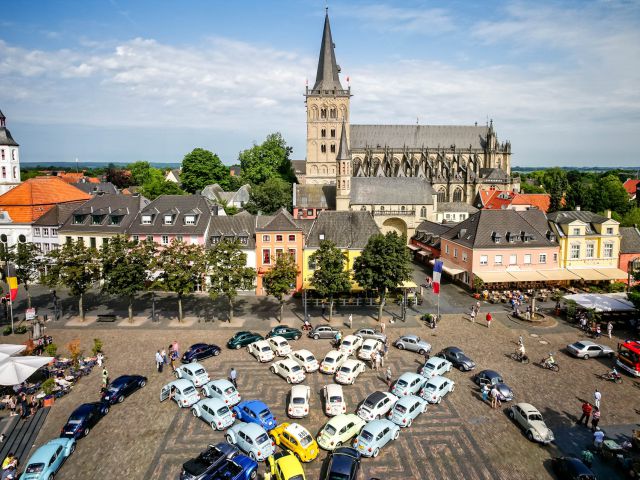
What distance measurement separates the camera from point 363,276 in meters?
42.7

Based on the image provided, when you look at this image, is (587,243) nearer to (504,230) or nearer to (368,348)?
(504,230)

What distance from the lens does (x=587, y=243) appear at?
5662 centimetres

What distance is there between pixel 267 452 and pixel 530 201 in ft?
285

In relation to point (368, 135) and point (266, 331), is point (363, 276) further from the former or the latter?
point (368, 135)

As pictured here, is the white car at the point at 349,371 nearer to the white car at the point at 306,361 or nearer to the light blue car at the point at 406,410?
the white car at the point at 306,361

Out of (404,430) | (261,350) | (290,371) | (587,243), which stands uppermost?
(587,243)

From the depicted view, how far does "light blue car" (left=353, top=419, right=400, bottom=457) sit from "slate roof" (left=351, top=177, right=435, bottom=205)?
6045 cm

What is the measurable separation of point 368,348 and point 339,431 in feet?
38.1

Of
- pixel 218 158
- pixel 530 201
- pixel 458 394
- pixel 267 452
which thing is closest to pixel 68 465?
pixel 267 452

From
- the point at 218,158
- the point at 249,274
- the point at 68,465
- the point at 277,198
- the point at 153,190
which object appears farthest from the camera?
the point at 218,158

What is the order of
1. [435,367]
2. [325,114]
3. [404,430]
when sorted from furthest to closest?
1. [325,114]
2. [435,367]
3. [404,430]

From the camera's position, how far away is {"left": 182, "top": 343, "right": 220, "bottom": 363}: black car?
111 feet

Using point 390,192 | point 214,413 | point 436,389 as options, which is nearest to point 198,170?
point 390,192

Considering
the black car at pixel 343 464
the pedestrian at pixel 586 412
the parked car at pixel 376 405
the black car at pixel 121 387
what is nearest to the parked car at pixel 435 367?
the parked car at pixel 376 405
